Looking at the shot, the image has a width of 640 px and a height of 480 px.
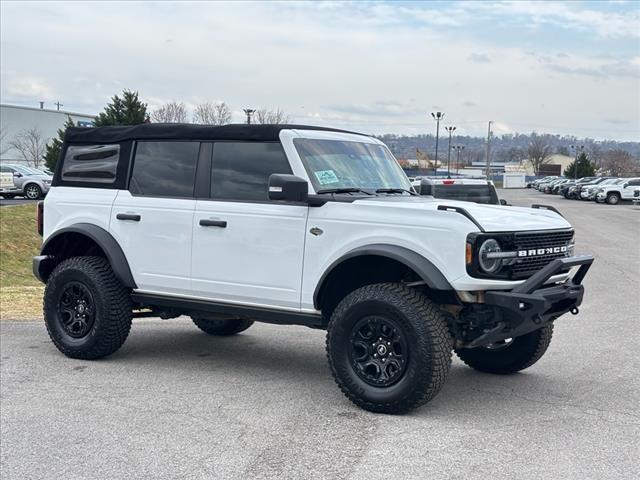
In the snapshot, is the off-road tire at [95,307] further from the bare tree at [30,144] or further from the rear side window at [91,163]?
the bare tree at [30,144]

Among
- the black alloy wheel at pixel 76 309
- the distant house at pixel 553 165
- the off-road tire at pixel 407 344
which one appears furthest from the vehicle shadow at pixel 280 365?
the distant house at pixel 553 165

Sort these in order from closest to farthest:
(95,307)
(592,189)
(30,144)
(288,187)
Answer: (288,187)
(95,307)
(592,189)
(30,144)

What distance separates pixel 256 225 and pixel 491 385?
2.37 m

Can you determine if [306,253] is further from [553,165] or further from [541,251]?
[553,165]

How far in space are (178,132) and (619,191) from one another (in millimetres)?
46465

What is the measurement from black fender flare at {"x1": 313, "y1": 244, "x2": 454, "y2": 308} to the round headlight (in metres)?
0.28

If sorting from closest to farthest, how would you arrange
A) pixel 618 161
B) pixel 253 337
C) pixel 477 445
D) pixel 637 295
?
pixel 477 445, pixel 253 337, pixel 637 295, pixel 618 161

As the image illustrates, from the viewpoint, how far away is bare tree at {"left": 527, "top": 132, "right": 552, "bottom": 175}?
14462cm

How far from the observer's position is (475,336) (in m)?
5.79

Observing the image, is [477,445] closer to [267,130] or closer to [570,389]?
[570,389]

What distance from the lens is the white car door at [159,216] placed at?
6.79m

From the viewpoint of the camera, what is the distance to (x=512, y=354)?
6758 millimetres

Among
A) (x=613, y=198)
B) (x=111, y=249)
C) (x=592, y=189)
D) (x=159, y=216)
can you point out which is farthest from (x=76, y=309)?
(x=592, y=189)

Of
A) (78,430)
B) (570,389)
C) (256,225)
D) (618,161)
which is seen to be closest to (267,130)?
(256,225)
